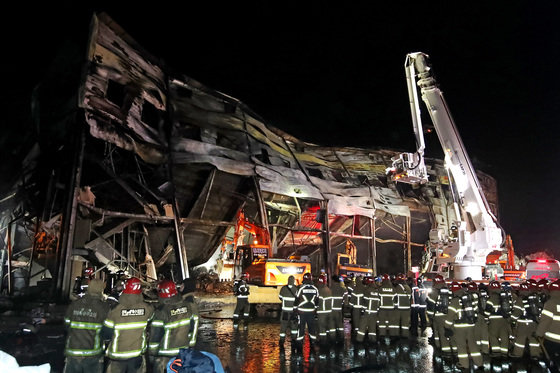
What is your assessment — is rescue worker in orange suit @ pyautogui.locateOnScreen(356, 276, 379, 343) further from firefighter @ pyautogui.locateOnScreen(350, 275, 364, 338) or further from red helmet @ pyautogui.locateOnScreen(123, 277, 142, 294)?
red helmet @ pyautogui.locateOnScreen(123, 277, 142, 294)

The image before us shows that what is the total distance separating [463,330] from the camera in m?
7.77

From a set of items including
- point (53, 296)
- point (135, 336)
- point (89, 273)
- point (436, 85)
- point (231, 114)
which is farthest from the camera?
point (231, 114)

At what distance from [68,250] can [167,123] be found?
7338mm

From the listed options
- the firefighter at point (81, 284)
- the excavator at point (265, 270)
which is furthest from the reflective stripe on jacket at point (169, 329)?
the excavator at point (265, 270)

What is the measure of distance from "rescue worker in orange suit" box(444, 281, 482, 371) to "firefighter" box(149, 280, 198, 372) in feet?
18.1

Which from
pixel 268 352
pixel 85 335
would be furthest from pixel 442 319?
pixel 85 335

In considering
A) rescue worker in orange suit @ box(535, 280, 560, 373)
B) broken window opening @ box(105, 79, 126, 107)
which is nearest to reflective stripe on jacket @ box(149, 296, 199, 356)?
rescue worker in orange suit @ box(535, 280, 560, 373)

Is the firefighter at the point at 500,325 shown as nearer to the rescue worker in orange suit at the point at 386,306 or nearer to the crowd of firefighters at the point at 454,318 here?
the crowd of firefighters at the point at 454,318

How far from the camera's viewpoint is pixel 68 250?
11281 mm

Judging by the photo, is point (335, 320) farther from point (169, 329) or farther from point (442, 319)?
point (169, 329)

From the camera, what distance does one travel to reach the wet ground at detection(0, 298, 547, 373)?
7.62 meters

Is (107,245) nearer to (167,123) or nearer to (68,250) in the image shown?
(68,250)

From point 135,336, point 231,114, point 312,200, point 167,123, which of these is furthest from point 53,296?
point 312,200

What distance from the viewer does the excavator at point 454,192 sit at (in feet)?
53.2
